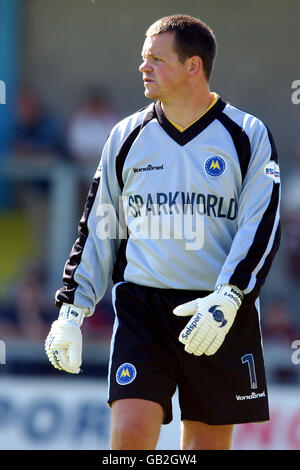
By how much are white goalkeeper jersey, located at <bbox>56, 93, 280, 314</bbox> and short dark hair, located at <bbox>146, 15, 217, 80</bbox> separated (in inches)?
10.6

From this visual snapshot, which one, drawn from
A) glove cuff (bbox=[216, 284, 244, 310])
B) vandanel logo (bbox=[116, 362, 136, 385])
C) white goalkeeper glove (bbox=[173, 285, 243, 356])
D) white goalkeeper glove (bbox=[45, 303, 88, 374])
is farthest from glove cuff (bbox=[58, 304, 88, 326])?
glove cuff (bbox=[216, 284, 244, 310])

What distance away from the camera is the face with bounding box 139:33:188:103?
14.3 ft

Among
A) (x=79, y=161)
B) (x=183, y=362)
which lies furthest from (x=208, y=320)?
(x=79, y=161)

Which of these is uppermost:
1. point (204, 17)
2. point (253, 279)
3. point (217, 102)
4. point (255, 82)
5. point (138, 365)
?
point (204, 17)

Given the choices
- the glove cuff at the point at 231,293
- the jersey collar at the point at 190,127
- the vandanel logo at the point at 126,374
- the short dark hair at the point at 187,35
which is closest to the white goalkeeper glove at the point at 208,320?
the glove cuff at the point at 231,293

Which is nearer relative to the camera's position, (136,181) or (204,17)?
(136,181)

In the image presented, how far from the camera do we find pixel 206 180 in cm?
432

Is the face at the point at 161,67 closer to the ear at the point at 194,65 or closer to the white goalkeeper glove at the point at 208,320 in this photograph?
the ear at the point at 194,65

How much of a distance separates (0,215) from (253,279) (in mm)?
8889

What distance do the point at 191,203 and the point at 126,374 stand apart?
82cm

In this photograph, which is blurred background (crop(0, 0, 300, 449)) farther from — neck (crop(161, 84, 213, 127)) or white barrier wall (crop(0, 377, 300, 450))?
neck (crop(161, 84, 213, 127))

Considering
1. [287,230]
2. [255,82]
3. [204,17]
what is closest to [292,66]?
[255,82]

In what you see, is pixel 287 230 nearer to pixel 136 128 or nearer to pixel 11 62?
pixel 11 62

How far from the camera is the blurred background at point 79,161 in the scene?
25.0ft
